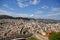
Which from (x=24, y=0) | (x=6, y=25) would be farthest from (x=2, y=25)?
(x=24, y=0)

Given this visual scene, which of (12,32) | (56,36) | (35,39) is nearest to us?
(56,36)

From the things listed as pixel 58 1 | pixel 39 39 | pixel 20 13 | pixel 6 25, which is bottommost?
pixel 39 39

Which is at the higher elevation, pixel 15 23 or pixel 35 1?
pixel 35 1

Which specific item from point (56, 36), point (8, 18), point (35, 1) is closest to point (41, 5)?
point (35, 1)

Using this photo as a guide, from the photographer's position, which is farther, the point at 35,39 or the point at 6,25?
the point at 6,25

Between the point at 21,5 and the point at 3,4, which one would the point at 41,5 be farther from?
the point at 3,4

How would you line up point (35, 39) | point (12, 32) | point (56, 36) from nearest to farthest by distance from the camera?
point (56, 36), point (35, 39), point (12, 32)
